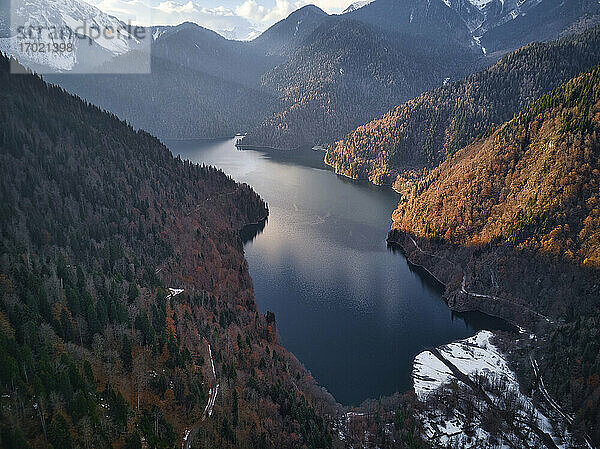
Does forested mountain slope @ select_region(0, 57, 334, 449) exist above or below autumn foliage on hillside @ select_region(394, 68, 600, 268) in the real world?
below

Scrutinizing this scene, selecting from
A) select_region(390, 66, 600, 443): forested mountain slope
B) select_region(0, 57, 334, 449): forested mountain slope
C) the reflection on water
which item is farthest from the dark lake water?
select_region(390, 66, 600, 443): forested mountain slope

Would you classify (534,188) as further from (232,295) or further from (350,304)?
(232,295)

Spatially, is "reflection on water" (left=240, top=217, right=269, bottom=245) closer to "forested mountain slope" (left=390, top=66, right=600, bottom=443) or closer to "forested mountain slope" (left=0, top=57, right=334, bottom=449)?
"forested mountain slope" (left=0, top=57, right=334, bottom=449)

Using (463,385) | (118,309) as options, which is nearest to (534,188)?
(463,385)

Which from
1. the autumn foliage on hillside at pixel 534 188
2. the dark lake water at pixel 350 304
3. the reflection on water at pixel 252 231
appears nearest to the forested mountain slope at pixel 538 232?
the autumn foliage on hillside at pixel 534 188

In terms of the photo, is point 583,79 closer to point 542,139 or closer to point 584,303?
point 542,139

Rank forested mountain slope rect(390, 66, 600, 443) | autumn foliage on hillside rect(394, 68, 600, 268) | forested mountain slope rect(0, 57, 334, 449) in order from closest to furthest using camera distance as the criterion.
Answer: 1. forested mountain slope rect(0, 57, 334, 449)
2. forested mountain slope rect(390, 66, 600, 443)
3. autumn foliage on hillside rect(394, 68, 600, 268)

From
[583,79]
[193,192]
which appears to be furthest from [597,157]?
[193,192]
